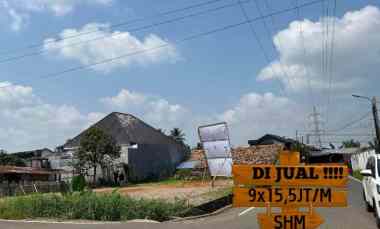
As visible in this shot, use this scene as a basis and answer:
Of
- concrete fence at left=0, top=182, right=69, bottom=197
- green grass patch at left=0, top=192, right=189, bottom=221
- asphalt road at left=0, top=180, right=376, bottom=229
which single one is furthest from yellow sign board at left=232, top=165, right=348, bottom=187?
concrete fence at left=0, top=182, right=69, bottom=197

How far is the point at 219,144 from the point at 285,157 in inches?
→ 1221

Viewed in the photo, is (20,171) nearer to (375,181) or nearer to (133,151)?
(133,151)

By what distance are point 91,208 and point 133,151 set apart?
45.1m

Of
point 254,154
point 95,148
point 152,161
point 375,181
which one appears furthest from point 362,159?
point 375,181

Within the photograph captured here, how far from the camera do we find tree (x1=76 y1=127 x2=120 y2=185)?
56938 mm

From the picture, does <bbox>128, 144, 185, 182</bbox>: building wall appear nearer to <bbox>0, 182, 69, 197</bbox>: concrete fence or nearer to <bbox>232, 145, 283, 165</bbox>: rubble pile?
<bbox>232, 145, 283, 165</bbox>: rubble pile

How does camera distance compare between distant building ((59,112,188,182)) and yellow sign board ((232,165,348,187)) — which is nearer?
yellow sign board ((232,165,348,187))

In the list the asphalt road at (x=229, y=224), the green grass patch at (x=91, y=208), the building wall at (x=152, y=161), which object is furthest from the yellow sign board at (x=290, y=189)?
the building wall at (x=152, y=161)

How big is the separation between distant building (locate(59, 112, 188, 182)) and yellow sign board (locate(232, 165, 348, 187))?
53.4m

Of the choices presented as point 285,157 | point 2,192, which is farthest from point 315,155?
point 285,157

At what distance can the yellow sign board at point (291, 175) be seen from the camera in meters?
7.51

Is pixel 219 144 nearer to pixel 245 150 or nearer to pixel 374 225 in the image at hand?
pixel 374 225

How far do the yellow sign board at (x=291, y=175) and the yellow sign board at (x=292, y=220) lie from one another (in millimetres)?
492

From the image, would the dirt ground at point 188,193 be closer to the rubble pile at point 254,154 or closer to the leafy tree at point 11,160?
the rubble pile at point 254,154
